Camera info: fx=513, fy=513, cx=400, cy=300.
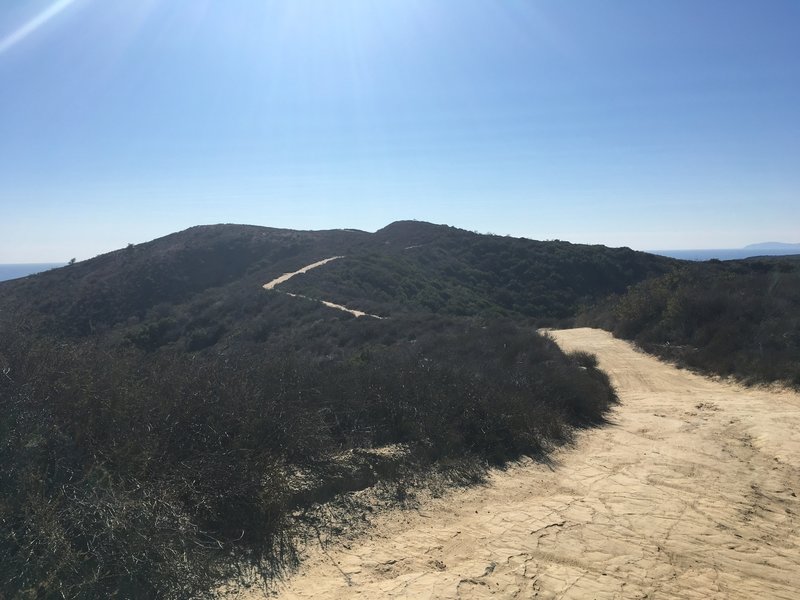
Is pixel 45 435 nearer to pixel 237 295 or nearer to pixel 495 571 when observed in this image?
pixel 495 571

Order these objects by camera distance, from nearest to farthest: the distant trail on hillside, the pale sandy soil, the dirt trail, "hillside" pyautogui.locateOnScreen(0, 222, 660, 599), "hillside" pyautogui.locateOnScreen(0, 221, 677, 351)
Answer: "hillside" pyautogui.locateOnScreen(0, 222, 660, 599), the dirt trail, the distant trail on hillside, "hillside" pyautogui.locateOnScreen(0, 221, 677, 351), the pale sandy soil

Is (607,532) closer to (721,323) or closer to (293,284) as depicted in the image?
(721,323)

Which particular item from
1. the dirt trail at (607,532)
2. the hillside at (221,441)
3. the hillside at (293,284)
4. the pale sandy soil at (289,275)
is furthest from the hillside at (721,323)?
the pale sandy soil at (289,275)

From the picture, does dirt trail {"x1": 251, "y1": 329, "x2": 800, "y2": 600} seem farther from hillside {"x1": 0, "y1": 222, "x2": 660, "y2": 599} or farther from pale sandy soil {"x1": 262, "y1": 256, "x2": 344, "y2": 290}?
pale sandy soil {"x1": 262, "y1": 256, "x2": 344, "y2": 290}

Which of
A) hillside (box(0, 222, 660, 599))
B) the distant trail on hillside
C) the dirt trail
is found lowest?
the dirt trail

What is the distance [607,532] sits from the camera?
5.69 m

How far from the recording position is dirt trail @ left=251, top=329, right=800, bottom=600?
4680 mm

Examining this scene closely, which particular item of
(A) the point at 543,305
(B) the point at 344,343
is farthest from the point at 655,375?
(A) the point at 543,305

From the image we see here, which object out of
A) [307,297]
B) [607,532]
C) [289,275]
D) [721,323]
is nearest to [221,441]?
[607,532]

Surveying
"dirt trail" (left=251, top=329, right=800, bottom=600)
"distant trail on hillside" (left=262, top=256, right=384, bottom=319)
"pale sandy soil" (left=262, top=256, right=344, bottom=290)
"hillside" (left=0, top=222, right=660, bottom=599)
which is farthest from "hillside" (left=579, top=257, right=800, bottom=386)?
"pale sandy soil" (left=262, top=256, right=344, bottom=290)

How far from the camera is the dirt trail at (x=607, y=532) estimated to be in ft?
15.4

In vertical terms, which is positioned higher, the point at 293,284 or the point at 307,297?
the point at 293,284

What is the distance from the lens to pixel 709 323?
56.1 ft

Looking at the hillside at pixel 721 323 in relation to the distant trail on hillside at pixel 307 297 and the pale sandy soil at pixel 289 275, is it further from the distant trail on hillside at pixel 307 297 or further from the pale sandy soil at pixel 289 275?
the pale sandy soil at pixel 289 275
